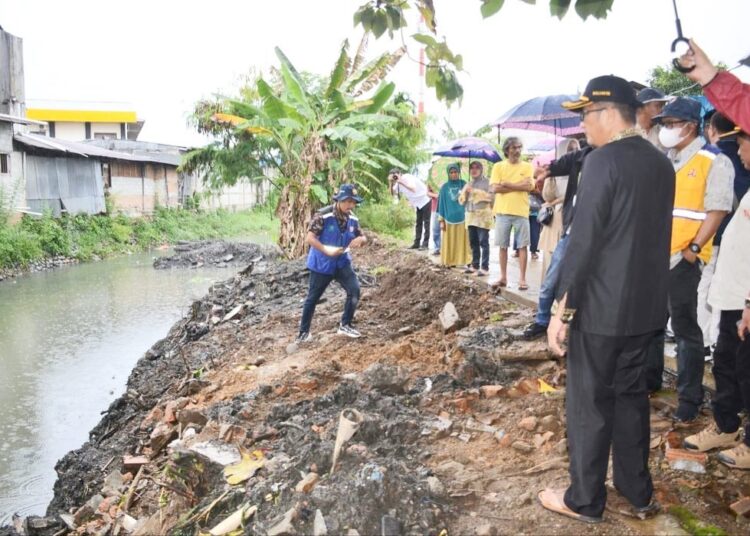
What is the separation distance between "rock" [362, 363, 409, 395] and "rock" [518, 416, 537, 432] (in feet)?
3.47

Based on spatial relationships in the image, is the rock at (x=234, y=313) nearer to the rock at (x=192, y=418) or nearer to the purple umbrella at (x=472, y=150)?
the purple umbrella at (x=472, y=150)

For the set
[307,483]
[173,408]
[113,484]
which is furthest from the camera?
[173,408]

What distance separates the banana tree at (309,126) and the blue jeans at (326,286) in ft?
15.8

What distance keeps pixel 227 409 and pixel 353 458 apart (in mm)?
2067

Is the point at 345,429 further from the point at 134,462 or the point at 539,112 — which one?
the point at 539,112

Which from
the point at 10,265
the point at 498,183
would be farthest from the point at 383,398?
the point at 10,265

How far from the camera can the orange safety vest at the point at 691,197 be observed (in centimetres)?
392

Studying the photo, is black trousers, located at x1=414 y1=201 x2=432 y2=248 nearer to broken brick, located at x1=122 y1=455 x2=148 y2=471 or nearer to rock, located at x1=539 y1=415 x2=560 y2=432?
broken brick, located at x1=122 y1=455 x2=148 y2=471

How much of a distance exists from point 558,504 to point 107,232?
21.9 m

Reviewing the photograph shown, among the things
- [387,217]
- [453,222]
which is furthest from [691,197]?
[387,217]

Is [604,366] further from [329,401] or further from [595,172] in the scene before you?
[329,401]

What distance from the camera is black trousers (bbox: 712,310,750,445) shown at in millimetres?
3604

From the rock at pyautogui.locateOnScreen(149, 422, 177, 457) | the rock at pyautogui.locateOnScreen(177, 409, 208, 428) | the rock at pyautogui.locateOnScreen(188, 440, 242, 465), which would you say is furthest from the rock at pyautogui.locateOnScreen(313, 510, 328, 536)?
the rock at pyautogui.locateOnScreen(149, 422, 177, 457)

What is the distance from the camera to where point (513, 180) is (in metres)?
7.30
